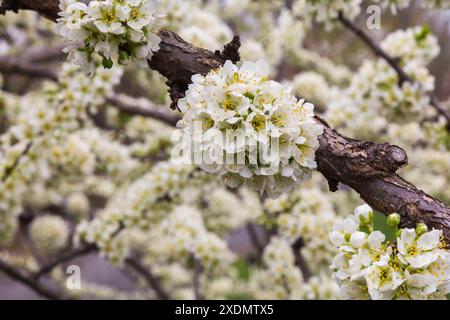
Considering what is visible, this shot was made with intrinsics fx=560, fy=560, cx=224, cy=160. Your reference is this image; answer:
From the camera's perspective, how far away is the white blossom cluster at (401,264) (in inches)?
46.6

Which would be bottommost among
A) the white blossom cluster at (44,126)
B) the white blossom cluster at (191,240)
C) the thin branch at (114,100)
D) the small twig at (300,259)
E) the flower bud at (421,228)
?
the flower bud at (421,228)

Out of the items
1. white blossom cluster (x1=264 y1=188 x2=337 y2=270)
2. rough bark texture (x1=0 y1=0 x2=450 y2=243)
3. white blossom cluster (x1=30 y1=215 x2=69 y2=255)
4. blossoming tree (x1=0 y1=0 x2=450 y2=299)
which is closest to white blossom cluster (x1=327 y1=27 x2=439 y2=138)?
blossoming tree (x1=0 y1=0 x2=450 y2=299)

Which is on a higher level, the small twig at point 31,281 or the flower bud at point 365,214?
the small twig at point 31,281

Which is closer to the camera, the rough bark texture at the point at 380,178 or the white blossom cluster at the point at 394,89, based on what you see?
the rough bark texture at the point at 380,178

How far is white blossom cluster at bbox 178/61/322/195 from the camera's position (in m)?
1.24

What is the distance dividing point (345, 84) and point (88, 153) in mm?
2704

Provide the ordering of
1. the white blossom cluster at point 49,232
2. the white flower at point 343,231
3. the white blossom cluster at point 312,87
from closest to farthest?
1. the white flower at point 343,231
2. the white blossom cluster at point 312,87
3. the white blossom cluster at point 49,232

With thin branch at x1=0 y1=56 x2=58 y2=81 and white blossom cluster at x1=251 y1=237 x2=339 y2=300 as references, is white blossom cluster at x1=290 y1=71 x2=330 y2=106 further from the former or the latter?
thin branch at x1=0 y1=56 x2=58 y2=81

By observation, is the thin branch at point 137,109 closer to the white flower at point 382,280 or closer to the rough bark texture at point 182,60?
the rough bark texture at point 182,60

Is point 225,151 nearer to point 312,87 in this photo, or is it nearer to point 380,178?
point 380,178

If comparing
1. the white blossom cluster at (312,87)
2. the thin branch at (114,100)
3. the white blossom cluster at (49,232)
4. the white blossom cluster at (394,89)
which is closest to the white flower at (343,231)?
the white blossom cluster at (394,89)

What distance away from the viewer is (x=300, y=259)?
3.12 m

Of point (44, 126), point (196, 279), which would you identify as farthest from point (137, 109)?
point (196, 279)
